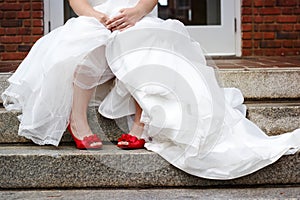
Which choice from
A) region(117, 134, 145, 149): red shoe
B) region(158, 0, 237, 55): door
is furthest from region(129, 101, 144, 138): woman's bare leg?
region(158, 0, 237, 55): door

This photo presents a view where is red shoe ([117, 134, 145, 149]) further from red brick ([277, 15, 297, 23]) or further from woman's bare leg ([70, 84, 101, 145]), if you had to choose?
red brick ([277, 15, 297, 23])

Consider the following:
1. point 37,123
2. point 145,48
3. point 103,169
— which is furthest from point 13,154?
point 145,48

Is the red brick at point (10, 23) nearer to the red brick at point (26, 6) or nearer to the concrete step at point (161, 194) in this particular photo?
the red brick at point (26, 6)

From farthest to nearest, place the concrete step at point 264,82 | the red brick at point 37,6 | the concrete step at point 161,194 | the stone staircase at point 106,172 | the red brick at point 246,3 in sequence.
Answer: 1. the red brick at point 246,3
2. the red brick at point 37,6
3. the concrete step at point 264,82
4. the stone staircase at point 106,172
5. the concrete step at point 161,194

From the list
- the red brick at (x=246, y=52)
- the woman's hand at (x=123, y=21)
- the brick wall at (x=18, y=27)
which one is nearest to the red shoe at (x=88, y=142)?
the woman's hand at (x=123, y=21)

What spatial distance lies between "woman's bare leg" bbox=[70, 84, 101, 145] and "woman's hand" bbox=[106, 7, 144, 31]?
0.30 metres

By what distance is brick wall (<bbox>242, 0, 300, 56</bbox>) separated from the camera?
421 centimetres

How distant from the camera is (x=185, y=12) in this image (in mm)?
4664

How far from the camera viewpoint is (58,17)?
417 cm

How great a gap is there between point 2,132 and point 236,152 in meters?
1.00

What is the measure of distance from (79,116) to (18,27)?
2277 mm

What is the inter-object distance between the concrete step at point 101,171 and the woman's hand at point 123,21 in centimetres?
55

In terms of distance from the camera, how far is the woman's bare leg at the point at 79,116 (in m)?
2.07

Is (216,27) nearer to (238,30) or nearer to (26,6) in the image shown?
(238,30)
